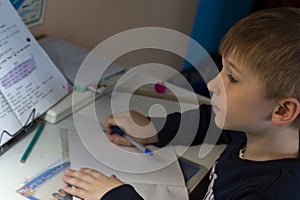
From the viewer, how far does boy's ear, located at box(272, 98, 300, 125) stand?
72 centimetres

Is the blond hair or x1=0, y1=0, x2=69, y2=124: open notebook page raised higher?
x1=0, y1=0, x2=69, y2=124: open notebook page

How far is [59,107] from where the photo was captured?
97 centimetres

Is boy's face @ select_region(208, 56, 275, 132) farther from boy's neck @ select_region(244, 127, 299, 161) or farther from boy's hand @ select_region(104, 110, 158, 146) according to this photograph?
boy's hand @ select_region(104, 110, 158, 146)

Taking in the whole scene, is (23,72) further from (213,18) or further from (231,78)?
(213,18)

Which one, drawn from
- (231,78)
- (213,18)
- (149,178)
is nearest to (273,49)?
(231,78)

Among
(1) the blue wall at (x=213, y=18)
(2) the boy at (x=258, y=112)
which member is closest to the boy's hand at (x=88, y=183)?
(2) the boy at (x=258, y=112)

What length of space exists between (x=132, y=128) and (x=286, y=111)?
1.12 ft

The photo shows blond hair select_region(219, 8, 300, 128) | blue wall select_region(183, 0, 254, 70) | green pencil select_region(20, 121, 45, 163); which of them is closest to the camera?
blond hair select_region(219, 8, 300, 128)

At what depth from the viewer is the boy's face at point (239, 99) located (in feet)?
2.42

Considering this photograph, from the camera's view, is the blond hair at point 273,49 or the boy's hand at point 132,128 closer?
the blond hair at point 273,49

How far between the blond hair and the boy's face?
14 millimetres

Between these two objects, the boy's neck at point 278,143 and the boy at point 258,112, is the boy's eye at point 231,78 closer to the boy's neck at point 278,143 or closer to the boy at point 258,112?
the boy at point 258,112

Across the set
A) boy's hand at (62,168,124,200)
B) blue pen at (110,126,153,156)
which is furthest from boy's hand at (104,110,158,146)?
boy's hand at (62,168,124,200)

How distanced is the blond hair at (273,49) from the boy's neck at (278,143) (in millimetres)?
47
